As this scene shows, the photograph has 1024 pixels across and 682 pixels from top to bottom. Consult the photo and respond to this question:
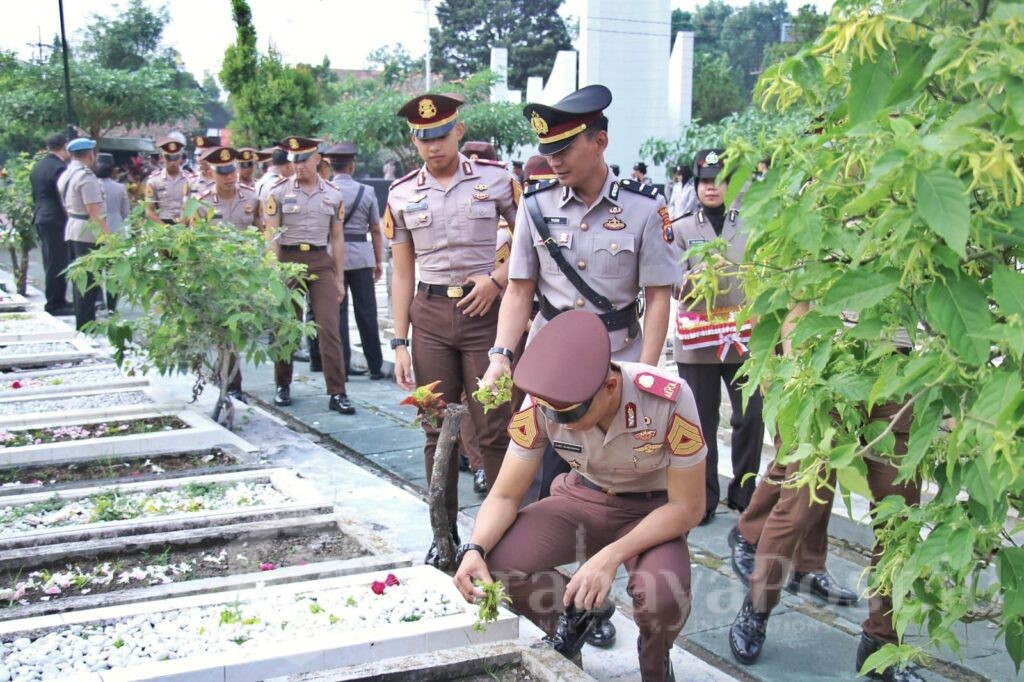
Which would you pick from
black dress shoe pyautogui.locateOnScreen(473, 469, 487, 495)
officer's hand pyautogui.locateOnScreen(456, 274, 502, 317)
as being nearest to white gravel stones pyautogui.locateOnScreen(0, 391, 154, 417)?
black dress shoe pyautogui.locateOnScreen(473, 469, 487, 495)

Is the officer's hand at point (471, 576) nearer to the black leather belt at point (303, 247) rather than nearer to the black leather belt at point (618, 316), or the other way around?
the black leather belt at point (618, 316)

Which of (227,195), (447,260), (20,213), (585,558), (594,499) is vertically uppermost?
(227,195)

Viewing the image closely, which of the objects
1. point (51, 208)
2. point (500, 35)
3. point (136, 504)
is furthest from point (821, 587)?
point (500, 35)

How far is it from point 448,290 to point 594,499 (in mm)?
1825

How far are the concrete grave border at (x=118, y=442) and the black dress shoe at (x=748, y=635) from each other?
3.29 m

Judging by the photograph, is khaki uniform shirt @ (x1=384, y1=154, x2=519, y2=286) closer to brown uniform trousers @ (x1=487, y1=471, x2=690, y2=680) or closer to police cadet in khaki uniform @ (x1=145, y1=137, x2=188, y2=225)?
brown uniform trousers @ (x1=487, y1=471, x2=690, y2=680)

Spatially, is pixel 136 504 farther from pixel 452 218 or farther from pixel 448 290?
pixel 452 218

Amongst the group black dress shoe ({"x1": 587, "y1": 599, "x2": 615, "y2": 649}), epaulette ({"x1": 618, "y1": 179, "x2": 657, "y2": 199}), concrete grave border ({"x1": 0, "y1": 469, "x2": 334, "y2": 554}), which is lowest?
black dress shoe ({"x1": 587, "y1": 599, "x2": 615, "y2": 649})

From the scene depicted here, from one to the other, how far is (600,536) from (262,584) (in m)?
Answer: 1.38

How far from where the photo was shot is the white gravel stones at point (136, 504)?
512 centimetres

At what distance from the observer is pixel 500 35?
73.4m

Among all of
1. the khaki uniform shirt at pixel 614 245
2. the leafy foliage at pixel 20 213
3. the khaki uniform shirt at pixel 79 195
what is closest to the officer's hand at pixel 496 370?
the khaki uniform shirt at pixel 614 245

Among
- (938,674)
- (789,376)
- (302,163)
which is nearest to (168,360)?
(302,163)

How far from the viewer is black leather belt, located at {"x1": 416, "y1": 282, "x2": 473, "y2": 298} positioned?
528 centimetres
